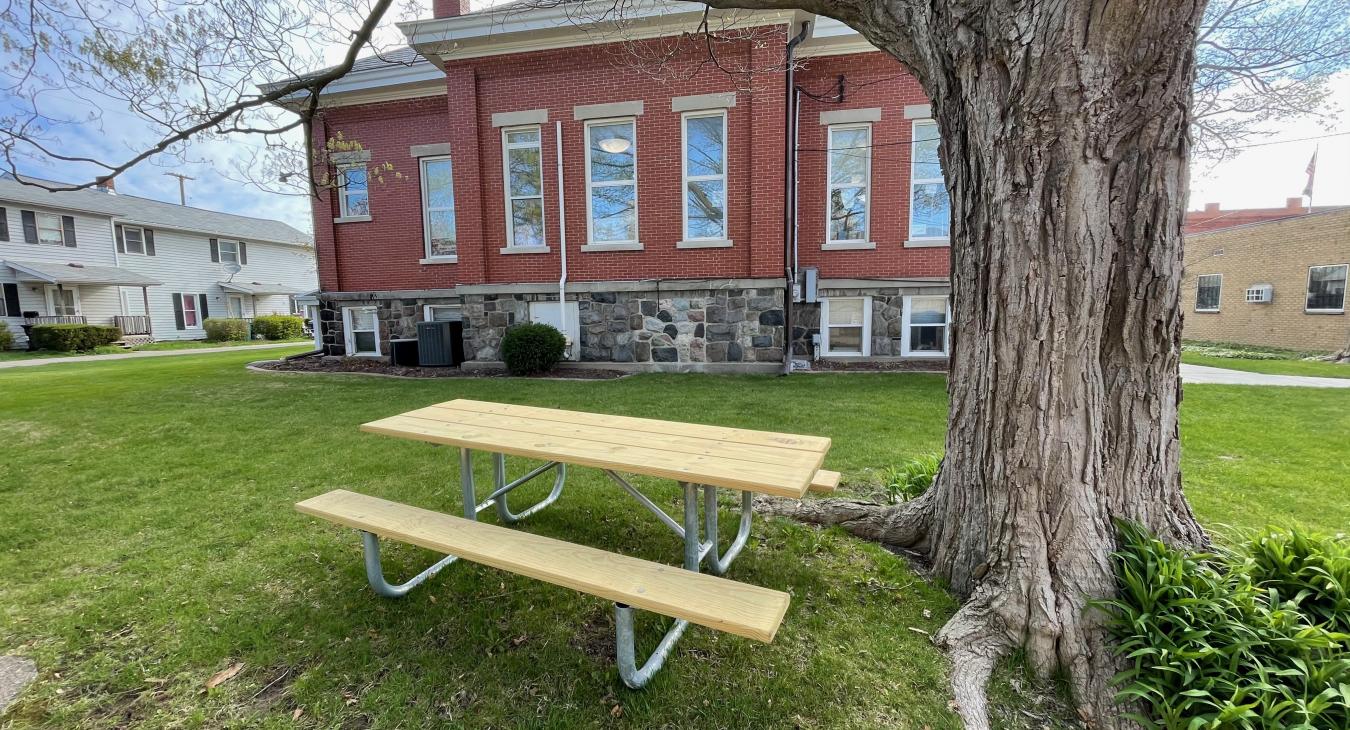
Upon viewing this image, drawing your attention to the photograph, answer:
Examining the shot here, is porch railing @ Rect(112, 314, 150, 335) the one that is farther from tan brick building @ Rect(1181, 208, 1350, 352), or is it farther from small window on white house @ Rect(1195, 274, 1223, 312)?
small window on white house @ Rect(1195, 274, 1223, 312)


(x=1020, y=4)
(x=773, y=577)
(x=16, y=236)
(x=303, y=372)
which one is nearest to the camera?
(x=1020, y=4)

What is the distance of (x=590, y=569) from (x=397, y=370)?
9.15 m

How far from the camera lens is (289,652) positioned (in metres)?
2.13

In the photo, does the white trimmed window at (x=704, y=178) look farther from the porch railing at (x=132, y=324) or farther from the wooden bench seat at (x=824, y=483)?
the porch railing at (x=132, y=324)

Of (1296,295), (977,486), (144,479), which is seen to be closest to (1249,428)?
(977,486)

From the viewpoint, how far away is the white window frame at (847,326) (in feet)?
32.1

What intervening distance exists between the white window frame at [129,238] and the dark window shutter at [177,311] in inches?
77.1

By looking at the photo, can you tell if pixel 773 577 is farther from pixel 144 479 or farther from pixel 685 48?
pixel 685 48

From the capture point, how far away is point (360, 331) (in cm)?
1153

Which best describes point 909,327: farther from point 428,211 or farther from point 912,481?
point 428,211

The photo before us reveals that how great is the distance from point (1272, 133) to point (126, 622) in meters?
7.90

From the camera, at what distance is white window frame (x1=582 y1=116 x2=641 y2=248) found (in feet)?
30.1

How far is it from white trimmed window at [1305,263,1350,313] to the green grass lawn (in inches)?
584

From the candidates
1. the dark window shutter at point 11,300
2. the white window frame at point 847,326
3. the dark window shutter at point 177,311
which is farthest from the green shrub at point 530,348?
the dark window shutter at point 177,311
